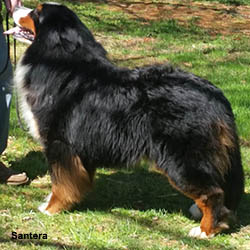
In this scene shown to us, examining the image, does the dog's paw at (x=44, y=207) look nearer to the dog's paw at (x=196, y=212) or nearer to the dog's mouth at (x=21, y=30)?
the dog's paw at (x=196, y=212)

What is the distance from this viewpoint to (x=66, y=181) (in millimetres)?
4316

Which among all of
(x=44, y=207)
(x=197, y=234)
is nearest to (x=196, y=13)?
(x=44, y=207)

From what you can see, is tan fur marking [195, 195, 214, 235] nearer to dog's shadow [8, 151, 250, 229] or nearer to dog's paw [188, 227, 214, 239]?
dog's paw [188, 227, 214, 239]

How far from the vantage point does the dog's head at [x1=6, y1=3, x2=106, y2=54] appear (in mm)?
4262

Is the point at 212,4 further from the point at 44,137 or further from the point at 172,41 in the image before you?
the point at 44,137

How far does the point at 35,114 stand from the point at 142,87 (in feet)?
3.10

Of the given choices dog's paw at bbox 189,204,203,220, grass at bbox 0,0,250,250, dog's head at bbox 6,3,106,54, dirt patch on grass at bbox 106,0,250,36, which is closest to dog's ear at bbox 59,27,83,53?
dog's head at bbox 6,3,106,54

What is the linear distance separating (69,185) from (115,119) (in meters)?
0.70

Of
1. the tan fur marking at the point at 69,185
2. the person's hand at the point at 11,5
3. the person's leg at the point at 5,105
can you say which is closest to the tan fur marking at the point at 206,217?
the tan fur marking at the point at 69,185

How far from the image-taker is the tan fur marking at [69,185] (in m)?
4.29

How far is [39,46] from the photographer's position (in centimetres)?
434

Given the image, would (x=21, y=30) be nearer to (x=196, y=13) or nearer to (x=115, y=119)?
(x=115, y=119)

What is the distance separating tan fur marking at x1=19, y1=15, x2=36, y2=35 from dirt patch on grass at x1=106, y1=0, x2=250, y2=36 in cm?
748

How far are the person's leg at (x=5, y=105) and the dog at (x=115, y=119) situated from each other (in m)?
0.42
